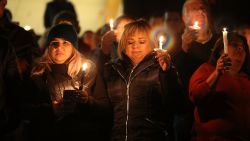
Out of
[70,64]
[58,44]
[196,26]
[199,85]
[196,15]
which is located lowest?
[199,85]

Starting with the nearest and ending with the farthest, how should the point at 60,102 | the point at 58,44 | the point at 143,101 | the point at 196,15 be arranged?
the point at 143,101 → the point at 60,102 → the point at 58,44 → the point at 196,15

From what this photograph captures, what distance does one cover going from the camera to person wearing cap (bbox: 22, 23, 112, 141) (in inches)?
203

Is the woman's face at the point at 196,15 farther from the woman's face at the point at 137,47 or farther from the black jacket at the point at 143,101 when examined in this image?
the black jacket at the point at 143,101

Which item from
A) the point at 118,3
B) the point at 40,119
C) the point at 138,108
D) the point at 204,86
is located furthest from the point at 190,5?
the point at 118,3

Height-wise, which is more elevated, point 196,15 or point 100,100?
point 196,15

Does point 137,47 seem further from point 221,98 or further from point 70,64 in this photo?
point 221,98

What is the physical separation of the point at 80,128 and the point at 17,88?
0.87m

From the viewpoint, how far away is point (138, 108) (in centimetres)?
498

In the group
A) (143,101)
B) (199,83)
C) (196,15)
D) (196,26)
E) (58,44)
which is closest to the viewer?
(143,101)

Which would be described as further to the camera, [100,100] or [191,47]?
[191,47]

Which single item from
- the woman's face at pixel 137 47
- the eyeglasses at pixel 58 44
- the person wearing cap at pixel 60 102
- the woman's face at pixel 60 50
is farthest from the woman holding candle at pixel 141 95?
the eyeglasses at pixel 58 44

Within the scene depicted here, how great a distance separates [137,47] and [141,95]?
0.64m

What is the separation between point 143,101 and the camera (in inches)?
197

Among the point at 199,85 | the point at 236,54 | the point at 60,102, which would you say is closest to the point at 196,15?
the point at 236,54
